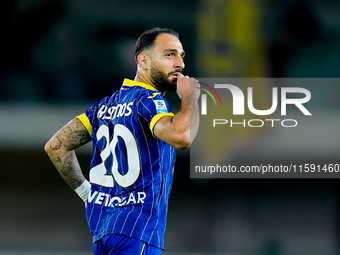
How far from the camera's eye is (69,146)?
2.89 meters

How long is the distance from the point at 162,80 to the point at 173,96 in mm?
2798

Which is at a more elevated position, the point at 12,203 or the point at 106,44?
the point at 106,44

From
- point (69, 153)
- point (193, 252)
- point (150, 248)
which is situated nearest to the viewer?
point (150, 248)

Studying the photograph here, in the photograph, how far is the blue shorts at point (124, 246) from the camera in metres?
2.37

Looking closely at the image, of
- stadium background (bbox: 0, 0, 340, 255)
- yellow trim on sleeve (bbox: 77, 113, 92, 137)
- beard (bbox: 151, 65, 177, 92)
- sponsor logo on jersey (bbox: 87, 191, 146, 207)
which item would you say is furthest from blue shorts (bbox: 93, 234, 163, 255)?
stadium background (bbox: 0, 0, 340, 255)

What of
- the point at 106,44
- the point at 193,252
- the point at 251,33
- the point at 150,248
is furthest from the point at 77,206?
the point at 150,248

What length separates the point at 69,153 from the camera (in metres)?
2.93

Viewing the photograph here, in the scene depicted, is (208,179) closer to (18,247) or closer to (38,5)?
(18,247)

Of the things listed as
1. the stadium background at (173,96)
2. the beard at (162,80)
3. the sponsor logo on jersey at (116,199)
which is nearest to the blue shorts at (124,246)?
the sponsor logo on jersey at (116,199)

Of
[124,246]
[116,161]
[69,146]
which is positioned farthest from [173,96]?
[124,246]

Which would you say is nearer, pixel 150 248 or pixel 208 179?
pixel 150 248

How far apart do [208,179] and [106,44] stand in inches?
58.9

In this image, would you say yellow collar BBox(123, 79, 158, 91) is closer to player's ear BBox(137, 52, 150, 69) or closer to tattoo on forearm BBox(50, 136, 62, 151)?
player's ear BBox(137, 52, 150, 69)

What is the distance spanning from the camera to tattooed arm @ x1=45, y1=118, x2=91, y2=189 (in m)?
2.83
